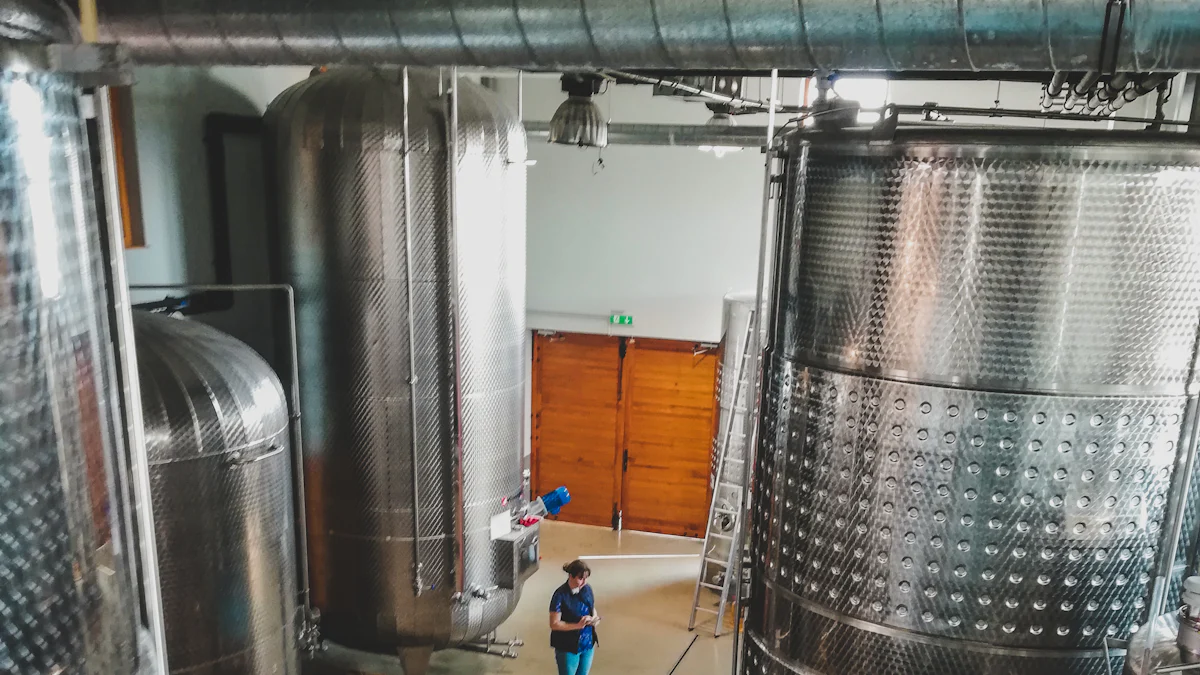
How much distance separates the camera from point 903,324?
2221 millimetres

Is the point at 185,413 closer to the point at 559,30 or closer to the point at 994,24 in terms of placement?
the point at 559,30

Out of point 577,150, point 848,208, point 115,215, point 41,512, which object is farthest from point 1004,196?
point 577,150

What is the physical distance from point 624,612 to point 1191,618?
5043 mm

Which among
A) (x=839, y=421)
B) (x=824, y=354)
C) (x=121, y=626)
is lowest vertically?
(x=121, y=626)

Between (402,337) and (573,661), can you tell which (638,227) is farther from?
(573,661)

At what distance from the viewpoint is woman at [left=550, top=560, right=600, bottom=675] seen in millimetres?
4863

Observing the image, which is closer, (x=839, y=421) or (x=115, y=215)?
(x=115, y=215)

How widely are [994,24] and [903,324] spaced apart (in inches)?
32.4

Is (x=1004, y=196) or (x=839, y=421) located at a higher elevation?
(x=1004, y=196)

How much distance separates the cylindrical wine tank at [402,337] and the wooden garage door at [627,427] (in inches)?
132

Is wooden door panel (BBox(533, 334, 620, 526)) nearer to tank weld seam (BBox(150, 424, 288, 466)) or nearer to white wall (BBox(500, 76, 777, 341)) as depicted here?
white wall (BBox(500, 76, 777, 341))

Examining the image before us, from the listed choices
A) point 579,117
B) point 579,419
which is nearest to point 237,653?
point 579,117

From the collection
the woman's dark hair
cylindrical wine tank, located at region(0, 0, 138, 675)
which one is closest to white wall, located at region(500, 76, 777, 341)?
the woman's dark hair

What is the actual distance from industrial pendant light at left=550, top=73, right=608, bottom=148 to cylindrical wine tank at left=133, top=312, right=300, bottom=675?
2.34 meters
